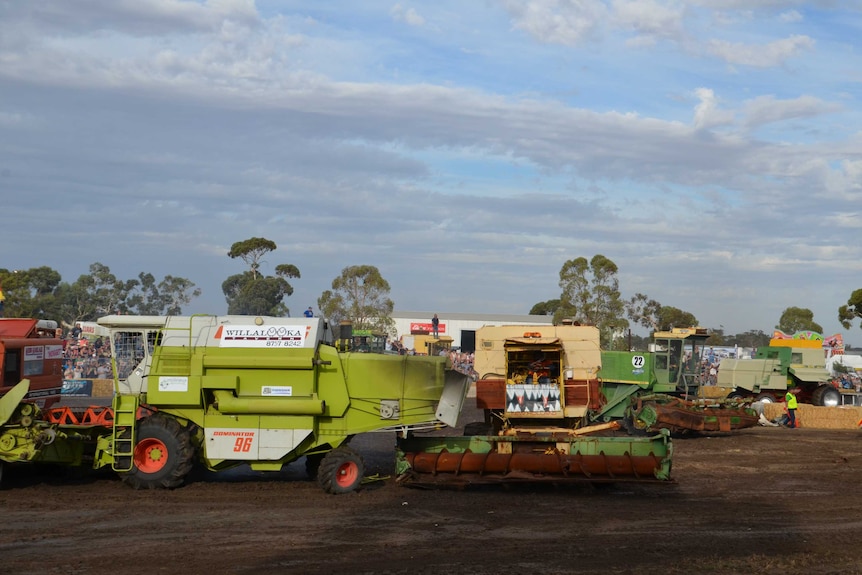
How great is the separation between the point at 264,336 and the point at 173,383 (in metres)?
1.75

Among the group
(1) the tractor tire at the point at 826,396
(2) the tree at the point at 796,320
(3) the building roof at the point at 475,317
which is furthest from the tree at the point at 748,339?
(1) the tractor tire at the point at 826,396

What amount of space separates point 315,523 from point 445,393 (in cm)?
401

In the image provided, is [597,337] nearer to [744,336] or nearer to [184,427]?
[184,427]

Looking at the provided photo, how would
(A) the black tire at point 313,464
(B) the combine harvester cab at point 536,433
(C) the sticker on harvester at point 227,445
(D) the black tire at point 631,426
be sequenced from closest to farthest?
(C) the sticker on harvester at point 227,445
(B) the combine harvester cab at point 536,433
(A) the black tire at point 313,464
(D) the black tire at point 631,426

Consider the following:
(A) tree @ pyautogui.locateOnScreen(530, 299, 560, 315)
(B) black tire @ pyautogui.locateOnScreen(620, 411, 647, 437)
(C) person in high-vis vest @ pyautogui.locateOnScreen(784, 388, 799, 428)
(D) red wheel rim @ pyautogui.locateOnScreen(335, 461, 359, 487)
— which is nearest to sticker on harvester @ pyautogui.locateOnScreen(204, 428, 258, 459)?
(D) red wheel rim @ pyautogui.locateOnScreen(335, 461, 359, 487)

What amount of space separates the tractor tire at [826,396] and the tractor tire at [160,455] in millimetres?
29653

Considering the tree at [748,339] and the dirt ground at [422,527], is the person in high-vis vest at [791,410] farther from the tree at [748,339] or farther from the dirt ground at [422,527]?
the tree at [748,339]

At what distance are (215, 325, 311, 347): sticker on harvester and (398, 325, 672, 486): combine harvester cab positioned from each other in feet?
9.21

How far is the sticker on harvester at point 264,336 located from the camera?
15031 mm

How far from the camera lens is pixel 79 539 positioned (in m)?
11.5

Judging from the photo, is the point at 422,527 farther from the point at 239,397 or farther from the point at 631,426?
the point at 631,426

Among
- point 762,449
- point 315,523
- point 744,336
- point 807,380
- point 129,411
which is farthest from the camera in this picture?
point 744,336

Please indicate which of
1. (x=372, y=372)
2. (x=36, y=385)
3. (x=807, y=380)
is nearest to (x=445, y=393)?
(x=372, y=372)

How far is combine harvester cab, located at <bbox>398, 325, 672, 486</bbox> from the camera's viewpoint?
15.2 meters
